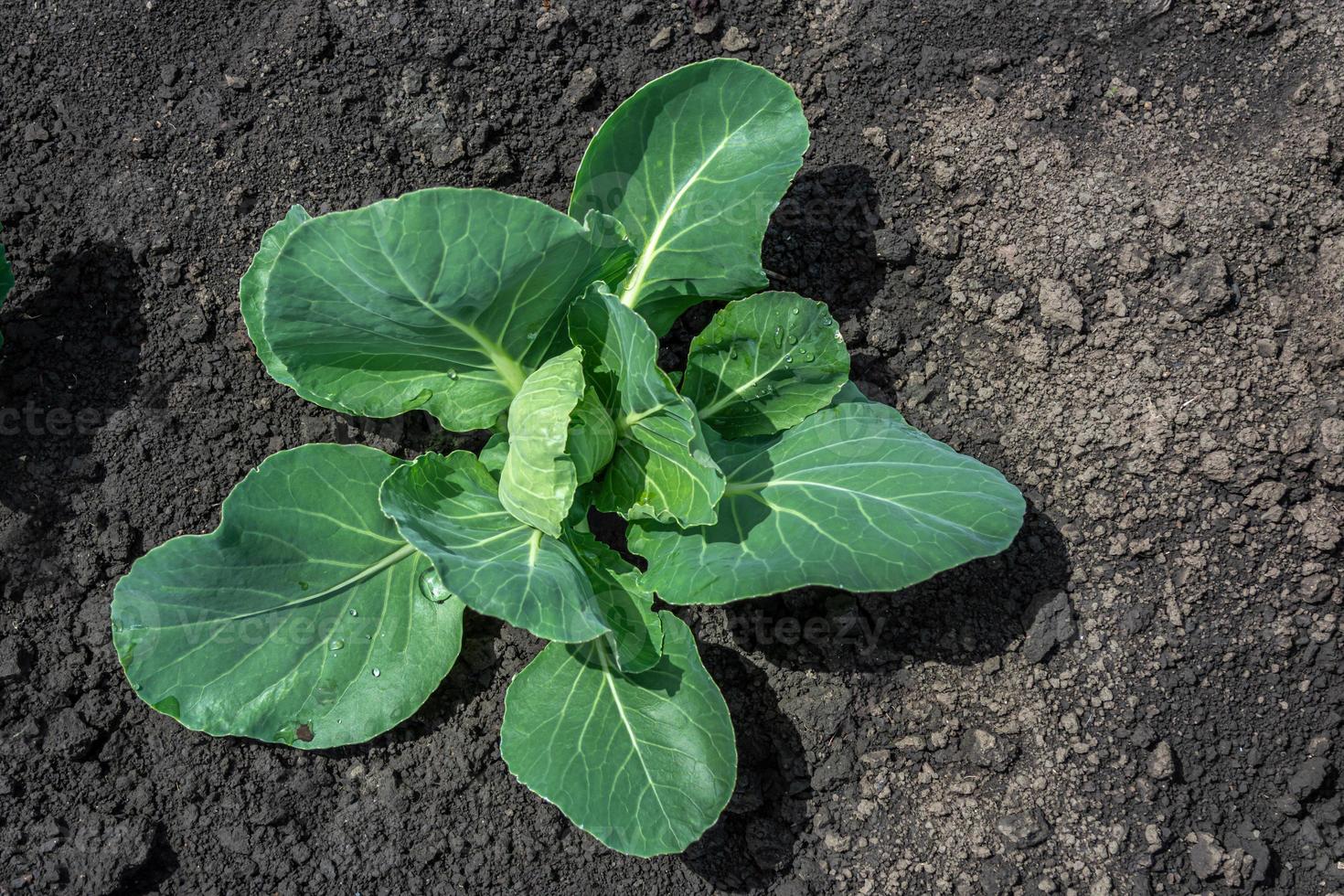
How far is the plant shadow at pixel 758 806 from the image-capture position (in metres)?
3.12

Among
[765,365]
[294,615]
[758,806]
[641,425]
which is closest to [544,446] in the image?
[641,425]

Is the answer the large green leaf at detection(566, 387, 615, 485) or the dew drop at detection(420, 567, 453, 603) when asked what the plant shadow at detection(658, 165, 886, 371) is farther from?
the dew drop at detection(420, 567, 453, 603)

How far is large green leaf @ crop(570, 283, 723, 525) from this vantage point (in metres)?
2.44

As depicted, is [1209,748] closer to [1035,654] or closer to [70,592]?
[1035,654]

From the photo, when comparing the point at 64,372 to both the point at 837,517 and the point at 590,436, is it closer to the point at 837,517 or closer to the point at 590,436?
the point at 590,436

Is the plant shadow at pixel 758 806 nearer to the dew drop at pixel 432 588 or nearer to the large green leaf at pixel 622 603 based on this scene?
the large green leaf at pixel 622 603

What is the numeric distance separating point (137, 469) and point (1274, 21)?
4131 millimetres

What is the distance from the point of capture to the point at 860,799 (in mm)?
3148

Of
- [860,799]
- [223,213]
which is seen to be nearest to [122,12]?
[223,213]

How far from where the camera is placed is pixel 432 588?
293 cm

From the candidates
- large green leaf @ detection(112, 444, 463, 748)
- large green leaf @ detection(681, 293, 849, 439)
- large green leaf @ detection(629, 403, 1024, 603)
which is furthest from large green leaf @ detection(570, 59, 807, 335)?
large green leaf @ detection(112, 444, 463, 748)

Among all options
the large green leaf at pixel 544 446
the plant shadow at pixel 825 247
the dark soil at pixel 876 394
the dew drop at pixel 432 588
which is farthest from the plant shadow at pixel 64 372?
the plant shadow at pixel 825 247

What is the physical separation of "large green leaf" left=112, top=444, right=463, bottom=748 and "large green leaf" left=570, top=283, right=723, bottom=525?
0.63 meters

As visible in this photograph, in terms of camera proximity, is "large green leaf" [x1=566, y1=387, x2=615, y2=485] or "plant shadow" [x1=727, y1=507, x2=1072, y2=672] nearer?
"large green leaf" [x1=566, y1=387, x2=615, y2=485]
